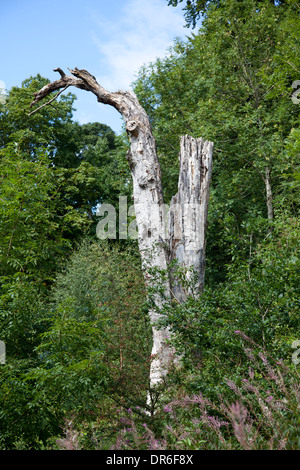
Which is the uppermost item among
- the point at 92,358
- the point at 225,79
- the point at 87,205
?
the point at 225,79

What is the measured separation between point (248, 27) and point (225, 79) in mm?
1371

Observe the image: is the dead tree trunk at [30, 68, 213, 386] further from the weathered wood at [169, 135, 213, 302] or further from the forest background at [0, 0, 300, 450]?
the forest background at [0, 0, 300, 450]

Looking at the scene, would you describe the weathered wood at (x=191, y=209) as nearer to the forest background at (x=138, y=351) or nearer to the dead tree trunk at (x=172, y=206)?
the dead tree trunk at (x=172, y=206)

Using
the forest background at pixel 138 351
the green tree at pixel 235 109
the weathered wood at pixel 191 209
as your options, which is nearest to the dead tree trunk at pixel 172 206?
the weathered wood at pixel 191 209

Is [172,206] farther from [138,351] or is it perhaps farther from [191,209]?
[138,351]

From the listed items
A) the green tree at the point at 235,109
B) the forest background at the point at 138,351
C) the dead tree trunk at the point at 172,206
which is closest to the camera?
the forest background at the point at 138,351

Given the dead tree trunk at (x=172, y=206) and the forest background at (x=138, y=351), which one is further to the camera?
the dead tree trunk at (x=172, y=206)

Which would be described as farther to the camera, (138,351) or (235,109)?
(235,109)

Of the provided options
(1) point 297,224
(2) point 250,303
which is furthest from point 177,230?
(2) point 250,303

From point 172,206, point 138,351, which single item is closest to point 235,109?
point 172,206

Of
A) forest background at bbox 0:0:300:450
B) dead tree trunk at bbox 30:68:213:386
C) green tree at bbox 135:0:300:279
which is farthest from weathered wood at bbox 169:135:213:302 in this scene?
green tree at bbox 135:0:300:279

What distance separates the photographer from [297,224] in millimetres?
6469

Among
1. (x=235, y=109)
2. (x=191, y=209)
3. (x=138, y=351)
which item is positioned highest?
(x=235, y=109)
